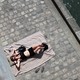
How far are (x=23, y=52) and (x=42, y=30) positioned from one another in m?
1.43

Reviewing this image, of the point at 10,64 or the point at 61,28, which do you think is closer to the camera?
the point at 10,64

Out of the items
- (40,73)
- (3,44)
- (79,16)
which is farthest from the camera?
(79,16)

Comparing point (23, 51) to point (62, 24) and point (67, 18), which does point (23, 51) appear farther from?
point (67, 18)

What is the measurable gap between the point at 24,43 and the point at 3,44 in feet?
2.91

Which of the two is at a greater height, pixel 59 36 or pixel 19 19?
pixel 19 19

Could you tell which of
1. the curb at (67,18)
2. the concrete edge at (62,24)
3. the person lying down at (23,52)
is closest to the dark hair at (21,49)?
the person lying down at (23,52)

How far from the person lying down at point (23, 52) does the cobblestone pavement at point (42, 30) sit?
0.52 meters

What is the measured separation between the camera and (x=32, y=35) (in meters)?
12.2

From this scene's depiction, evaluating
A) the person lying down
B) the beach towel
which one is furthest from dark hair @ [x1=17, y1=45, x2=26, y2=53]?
the beach towel

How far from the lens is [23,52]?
11602 mm

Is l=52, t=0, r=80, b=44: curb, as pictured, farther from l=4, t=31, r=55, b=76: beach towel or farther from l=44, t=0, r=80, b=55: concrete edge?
l=4, t=31, r=55, b=76: beach towel

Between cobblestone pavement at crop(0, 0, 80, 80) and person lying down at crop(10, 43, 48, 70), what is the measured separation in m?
0.52

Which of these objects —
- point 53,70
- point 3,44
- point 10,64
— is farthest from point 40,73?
point 3,44

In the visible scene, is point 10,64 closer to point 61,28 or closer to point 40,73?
point 40,73
